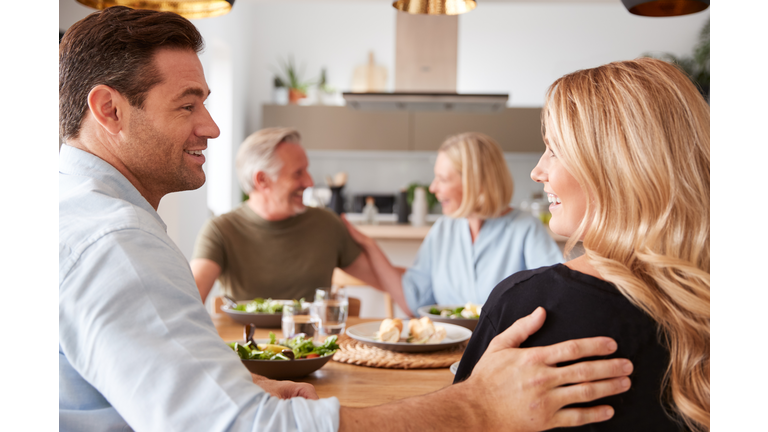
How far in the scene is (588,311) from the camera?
903 mm

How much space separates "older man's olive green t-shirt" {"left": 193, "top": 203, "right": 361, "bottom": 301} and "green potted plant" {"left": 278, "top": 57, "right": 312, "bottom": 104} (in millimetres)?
3692

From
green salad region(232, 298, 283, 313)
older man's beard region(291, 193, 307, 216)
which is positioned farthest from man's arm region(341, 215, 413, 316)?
green salad region(232, 298, 283, 313)

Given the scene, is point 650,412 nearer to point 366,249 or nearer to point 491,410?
point 491,410

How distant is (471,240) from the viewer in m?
2.65

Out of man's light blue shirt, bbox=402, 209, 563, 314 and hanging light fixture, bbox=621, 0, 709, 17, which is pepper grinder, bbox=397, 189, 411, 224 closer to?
man's light blue shirt, bbox=402, 209, 563, 314

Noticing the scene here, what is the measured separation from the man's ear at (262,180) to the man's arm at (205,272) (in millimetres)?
408

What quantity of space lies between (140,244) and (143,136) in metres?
0.31

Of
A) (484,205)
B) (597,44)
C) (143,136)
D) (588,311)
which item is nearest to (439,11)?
(484,205)

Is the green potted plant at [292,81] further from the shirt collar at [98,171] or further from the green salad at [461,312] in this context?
the shirt collar at [98,171]

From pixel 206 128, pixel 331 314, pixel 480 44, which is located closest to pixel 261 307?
pixel 331 314

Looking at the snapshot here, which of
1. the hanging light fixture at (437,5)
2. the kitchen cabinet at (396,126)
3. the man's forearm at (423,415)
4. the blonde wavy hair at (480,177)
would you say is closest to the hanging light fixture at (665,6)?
the hanging light fixture at (437,5)

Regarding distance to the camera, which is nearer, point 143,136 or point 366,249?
point 143,136
